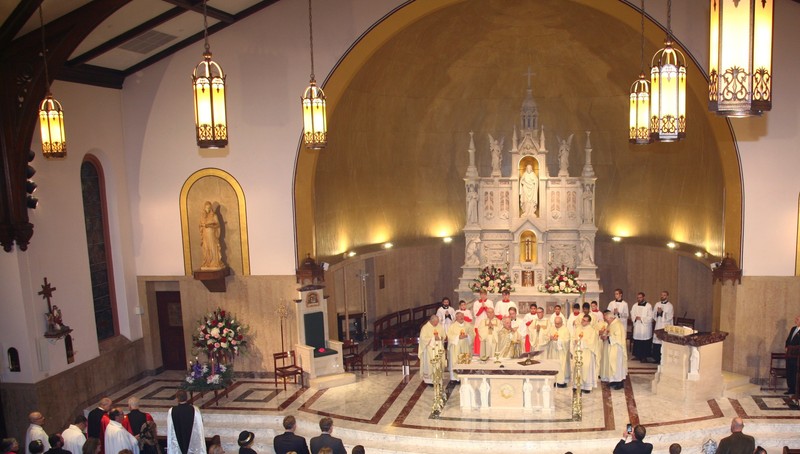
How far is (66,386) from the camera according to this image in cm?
1316

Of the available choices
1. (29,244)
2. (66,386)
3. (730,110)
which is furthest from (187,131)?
(730,110)

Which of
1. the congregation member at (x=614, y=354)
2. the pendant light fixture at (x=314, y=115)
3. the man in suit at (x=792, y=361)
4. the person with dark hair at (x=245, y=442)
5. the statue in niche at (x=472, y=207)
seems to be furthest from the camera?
the statue in niche at (x=472, y=207)

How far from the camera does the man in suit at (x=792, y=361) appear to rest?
A: 12.6 m

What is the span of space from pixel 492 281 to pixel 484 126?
16.2 ft

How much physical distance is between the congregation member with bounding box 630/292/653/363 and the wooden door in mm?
10509

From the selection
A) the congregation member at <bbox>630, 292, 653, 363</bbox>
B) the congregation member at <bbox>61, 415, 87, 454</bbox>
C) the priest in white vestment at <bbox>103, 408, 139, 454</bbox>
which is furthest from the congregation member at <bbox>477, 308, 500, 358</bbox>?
the congregation member at <bbox>61, 415, 87, 454</bbox>

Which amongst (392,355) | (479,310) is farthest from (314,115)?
(479,310)

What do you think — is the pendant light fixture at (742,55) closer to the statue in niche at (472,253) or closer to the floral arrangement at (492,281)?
the floral arrangement at (492,281)

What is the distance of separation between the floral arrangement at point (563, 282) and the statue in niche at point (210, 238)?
25.7 feet

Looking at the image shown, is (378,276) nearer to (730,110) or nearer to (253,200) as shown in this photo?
(253,200)

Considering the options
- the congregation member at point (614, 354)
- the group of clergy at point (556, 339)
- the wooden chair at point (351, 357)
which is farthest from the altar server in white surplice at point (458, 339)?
the congregation member at point (614, 354)

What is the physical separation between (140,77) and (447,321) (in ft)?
29.2

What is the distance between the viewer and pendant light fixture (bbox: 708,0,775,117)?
4957mm

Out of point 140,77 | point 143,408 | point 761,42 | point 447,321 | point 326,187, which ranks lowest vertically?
point 143,408
